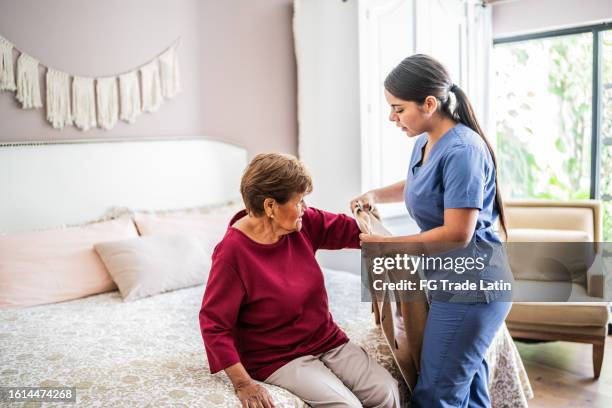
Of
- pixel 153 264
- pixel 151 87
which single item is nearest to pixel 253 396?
pixel 153 264

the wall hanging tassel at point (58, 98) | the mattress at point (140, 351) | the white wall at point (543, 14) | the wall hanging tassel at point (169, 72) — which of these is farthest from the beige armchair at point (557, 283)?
the wall hanging tassel at point (58, 98)

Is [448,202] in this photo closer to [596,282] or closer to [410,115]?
[410,115]

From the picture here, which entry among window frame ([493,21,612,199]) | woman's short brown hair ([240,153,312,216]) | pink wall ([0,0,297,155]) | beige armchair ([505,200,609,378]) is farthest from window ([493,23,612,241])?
woman's short brown hair ([240,153,312,216])

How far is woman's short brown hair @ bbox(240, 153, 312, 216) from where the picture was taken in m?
1.65

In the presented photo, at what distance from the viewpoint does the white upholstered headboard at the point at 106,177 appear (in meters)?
2.80

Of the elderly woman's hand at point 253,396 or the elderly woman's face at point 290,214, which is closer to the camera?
the elderly woman's hand at point 253,396

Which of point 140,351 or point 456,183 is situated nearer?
point 456,183

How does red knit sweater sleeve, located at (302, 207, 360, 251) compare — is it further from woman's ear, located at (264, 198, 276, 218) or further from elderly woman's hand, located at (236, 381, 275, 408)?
elderly woman's hand, located at (236, 381, 275, 408)

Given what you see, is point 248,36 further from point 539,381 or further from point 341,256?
point 539,381

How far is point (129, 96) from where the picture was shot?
10.3ft

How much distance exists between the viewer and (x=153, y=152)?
126 inches

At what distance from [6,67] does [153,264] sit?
44.7 inches

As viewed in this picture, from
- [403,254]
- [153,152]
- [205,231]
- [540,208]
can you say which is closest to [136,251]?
[205,231]

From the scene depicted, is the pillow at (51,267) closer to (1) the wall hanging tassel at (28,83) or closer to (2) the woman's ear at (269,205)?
(1) the wall hanging tassel at (28,83)
